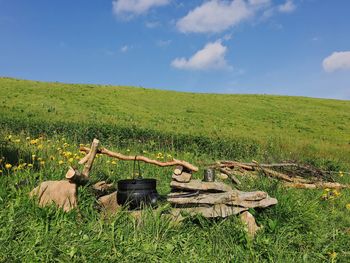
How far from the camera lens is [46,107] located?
33438 mm

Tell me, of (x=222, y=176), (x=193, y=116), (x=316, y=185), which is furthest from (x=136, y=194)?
(x=193, y=116)

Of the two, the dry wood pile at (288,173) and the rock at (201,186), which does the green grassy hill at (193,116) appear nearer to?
the dry wood pile at (288,173)

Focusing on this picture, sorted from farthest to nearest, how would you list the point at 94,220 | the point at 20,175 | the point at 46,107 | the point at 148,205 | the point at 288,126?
the point at 288,126
the point at 46,107
the point at 20,175
the point at 148,205
the point at 94,220

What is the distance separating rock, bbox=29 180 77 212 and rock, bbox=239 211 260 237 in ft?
7.91

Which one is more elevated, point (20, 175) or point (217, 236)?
point (20, 175)

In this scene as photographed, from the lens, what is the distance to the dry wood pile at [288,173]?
11.1 meters

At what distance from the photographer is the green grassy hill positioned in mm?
22203

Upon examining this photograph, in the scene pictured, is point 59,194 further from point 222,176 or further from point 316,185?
point 316,185

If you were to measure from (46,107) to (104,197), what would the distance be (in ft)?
92.2

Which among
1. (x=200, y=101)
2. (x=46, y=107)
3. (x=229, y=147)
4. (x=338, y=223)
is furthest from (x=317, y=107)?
(x=338, y=223)

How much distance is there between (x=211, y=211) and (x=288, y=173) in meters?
6.70

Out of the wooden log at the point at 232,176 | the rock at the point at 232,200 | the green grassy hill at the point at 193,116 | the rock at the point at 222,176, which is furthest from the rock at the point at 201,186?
the green grassy hill at the point at 193,116

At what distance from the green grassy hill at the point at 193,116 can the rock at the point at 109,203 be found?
11.1m

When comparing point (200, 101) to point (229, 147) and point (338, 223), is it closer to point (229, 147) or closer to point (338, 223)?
point (229, 147)
